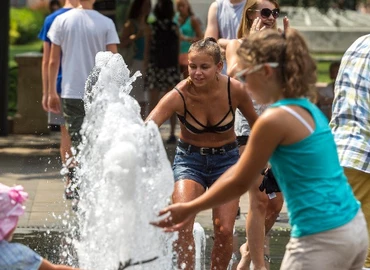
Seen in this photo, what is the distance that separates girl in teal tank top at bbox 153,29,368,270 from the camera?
4113 mm

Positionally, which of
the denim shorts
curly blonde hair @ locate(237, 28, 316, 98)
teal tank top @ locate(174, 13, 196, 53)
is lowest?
teal tank top @ locate(174, 13, 196, 53)

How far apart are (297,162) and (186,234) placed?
83.5 inches

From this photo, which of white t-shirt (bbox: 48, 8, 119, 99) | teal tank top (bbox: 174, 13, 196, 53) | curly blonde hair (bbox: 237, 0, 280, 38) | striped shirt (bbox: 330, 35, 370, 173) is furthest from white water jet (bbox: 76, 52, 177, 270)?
teal tank top (bbox: 174, 13, 196, 53)

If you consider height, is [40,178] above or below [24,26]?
above

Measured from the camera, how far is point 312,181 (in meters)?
4.13

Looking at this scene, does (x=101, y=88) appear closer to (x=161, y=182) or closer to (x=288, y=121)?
(x=161, y=182)

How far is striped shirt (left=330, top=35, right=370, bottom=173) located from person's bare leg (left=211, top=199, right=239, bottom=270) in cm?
98

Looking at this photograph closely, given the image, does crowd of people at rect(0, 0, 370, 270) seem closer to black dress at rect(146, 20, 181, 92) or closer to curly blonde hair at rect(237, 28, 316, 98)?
curly blonde hair at rect(237, 28, 316, 98)

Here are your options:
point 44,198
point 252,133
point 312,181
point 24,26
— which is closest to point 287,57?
point 252,133

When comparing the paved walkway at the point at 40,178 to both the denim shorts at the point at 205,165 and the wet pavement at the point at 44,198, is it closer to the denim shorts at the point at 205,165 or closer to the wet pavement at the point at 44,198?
the wet pavement at the point at 44,198

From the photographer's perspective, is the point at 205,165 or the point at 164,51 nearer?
the point at 205,165

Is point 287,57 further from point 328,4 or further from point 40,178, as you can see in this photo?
point 328,4

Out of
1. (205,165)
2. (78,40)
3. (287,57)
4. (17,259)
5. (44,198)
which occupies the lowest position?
(44,198)

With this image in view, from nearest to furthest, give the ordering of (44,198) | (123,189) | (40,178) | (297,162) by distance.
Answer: (297,162) → (123,189) → (44,198) → (40,178)
